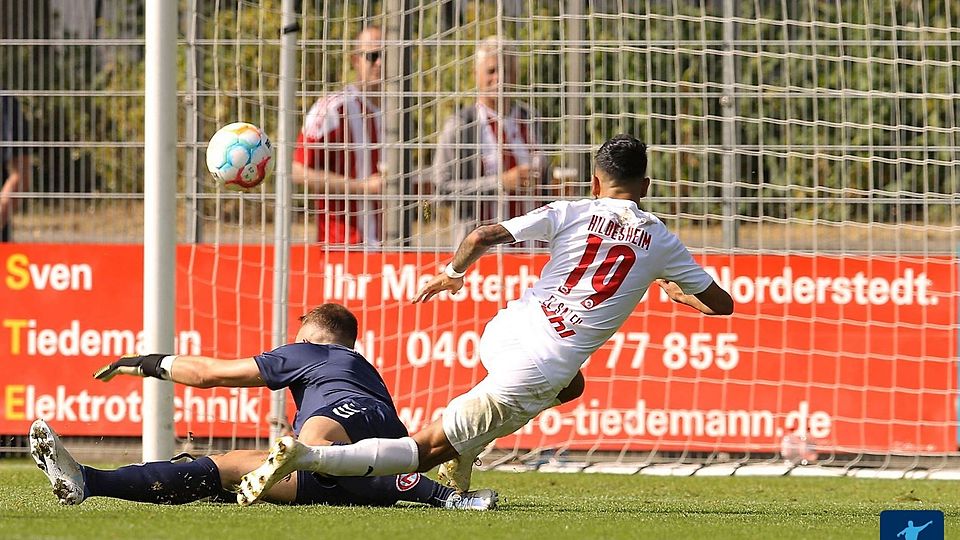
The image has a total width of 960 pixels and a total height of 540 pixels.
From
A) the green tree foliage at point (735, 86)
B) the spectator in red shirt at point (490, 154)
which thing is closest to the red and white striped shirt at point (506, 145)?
the spectator in red shirt at point (490, 154)

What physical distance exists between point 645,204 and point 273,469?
16.4ft

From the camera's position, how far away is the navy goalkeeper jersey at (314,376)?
271 inches

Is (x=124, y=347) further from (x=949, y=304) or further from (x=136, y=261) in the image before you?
(x=949, y=304)

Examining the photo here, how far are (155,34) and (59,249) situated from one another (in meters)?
2.64

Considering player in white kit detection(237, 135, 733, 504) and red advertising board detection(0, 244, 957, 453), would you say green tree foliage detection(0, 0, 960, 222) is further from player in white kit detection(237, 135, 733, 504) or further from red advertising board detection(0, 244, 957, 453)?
player in white kit detection(237, 135, 733, 504)

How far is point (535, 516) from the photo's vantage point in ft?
21.9

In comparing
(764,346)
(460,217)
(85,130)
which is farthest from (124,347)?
(764,346)

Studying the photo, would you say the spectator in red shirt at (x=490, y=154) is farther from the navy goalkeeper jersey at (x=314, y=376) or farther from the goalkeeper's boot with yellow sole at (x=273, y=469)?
the goalkeeper's boot with yellow sole at (x=273, y=469)

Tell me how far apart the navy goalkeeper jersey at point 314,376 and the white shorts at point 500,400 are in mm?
547

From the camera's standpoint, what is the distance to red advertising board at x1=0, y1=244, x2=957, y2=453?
33.0 ft

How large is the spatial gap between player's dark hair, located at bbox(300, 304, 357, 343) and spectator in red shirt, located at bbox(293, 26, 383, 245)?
10.2ft

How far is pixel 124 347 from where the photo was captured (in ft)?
34.1

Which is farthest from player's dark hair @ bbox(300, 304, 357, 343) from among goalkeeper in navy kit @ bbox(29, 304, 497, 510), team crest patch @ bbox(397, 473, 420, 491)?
team crest patch @ bbox(397, 473, 420, 491)

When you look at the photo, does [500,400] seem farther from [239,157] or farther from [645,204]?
[645,204]
